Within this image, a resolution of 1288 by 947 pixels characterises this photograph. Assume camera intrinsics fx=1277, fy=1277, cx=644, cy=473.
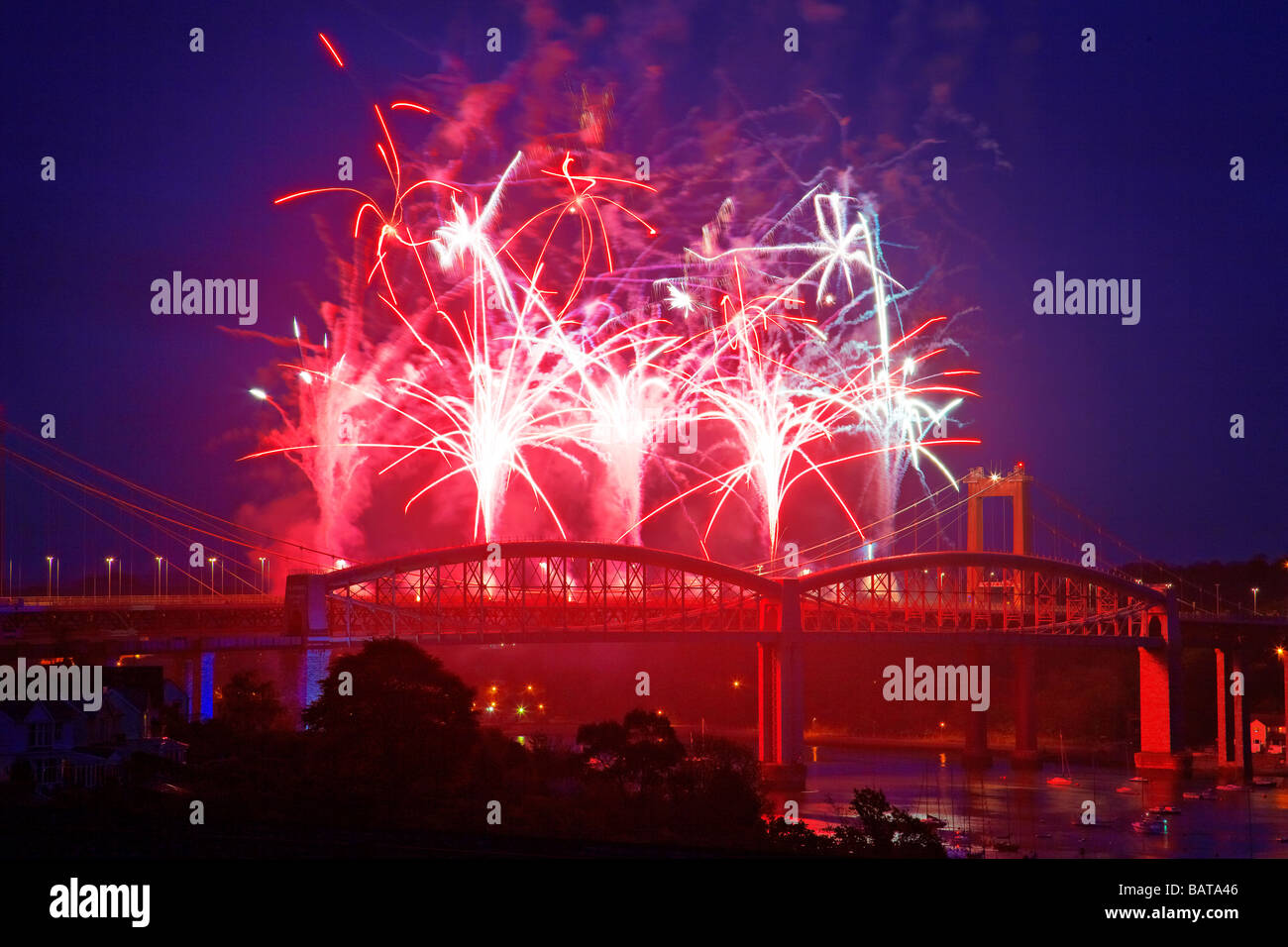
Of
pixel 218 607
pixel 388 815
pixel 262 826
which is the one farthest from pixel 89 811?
pixel 218 607

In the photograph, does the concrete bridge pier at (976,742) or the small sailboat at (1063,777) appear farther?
the concrete bridge pier at (976,742)

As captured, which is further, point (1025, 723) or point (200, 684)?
point (1025, 723)

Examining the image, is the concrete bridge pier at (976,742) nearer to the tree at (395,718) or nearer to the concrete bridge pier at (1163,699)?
Answer: the concrete bridge pier at (1163,699)

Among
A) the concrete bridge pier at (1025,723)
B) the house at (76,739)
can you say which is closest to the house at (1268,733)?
the concrete bridge pier at (1025,723)

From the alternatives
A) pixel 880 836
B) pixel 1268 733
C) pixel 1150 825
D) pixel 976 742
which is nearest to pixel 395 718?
pixel 880 836

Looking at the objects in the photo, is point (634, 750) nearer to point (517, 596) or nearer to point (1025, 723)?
point (517, 596)
